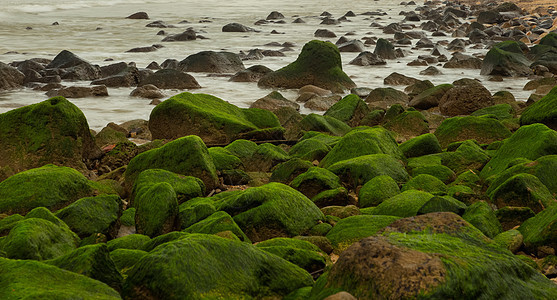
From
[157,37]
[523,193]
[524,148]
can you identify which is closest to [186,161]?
[523,193]

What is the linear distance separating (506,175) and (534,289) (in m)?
2.41

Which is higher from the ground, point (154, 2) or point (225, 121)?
point (225, 121)

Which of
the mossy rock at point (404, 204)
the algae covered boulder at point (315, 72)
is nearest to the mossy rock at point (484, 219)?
the mossy rock at point (404, 204)

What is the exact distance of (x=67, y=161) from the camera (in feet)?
22.5

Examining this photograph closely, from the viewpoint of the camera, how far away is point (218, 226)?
13.7 ft

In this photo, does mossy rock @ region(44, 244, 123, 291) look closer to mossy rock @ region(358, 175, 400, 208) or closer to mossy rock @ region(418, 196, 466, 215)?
mossy rock @ region(418, 196, 466, 215)

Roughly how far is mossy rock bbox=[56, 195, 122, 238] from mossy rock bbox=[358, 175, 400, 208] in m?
2.16

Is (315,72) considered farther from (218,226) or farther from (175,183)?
(218,226)

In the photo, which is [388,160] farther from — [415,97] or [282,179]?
[415,97]

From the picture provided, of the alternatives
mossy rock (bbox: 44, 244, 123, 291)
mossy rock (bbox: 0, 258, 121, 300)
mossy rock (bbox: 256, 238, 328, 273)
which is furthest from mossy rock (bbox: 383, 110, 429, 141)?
mossy rock (bbox: 0, 258, 121, 300)

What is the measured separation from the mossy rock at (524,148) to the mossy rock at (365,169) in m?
0.86

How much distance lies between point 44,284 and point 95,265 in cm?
35

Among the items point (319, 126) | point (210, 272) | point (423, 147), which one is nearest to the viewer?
point (210, 272)

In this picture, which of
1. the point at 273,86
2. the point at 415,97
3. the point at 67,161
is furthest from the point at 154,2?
the point at 67,161
